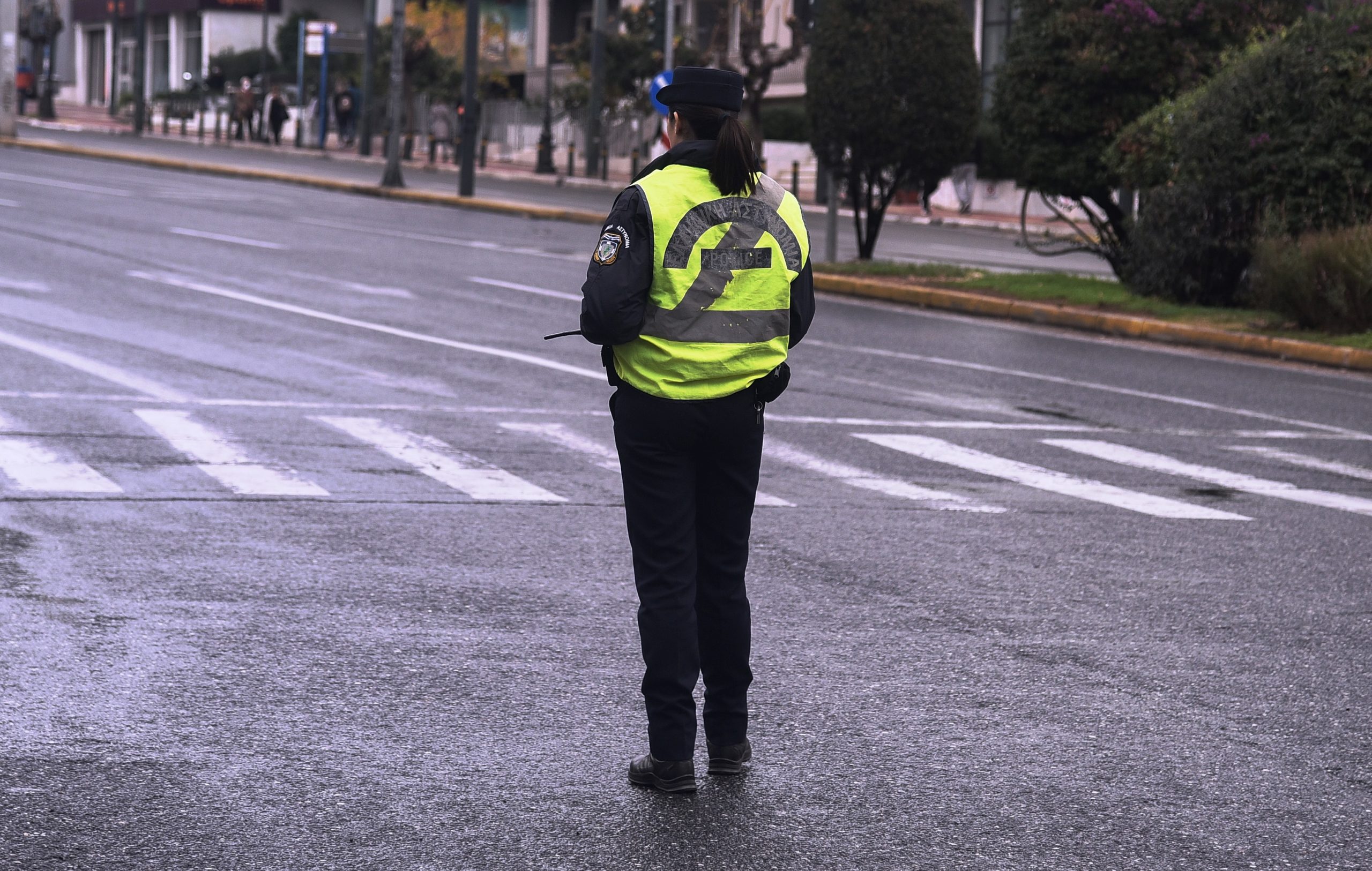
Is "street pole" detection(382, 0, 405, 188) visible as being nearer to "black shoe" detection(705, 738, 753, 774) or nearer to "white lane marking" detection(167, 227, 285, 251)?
"white lane marking" detection(167, 227, 285, 251)

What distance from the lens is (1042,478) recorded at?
9.78 m

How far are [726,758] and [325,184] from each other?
3192cm

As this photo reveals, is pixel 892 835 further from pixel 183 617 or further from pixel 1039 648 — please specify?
pixel 183 617

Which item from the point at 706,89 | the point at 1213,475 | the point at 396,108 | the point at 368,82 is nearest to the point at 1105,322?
the point at 1213,475

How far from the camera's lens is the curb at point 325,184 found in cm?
3078

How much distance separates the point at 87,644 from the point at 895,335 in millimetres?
11529

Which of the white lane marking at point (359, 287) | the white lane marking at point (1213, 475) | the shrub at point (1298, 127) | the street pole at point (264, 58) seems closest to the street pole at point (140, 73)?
the street pole at point (264, 58)

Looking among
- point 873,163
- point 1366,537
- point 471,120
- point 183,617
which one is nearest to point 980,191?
point 471,120

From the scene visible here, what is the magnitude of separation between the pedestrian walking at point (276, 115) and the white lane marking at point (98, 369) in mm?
46056

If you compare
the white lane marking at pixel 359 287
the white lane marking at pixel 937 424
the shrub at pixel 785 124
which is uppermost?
the shrub at pixel 785 124

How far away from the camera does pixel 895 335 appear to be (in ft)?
54.7

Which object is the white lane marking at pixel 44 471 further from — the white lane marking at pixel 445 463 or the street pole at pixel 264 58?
the street pole at pixel 264 58

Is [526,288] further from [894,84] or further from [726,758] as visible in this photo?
[726,758]

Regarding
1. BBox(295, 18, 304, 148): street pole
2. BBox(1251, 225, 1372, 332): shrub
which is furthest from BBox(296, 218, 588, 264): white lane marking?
BBox(295, 18, 304, 148): street pole
